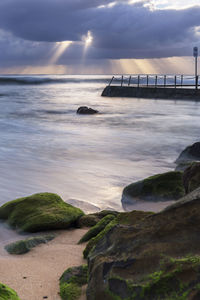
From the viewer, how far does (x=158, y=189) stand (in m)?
6.57

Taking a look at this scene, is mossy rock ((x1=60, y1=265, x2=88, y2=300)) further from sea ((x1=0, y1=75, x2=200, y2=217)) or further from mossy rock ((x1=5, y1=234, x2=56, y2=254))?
sea ((x1=0, y1=75, x2=200, y2=217))

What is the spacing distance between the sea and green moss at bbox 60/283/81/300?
10.0ft

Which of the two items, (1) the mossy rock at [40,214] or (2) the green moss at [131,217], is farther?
(1) the mossy rock at [40,214]

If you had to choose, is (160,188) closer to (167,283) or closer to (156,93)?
(167,283)

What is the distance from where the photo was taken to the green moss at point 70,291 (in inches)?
114

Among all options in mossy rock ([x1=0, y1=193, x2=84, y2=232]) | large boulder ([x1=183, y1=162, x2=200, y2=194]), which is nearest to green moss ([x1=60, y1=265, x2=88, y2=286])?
mossy rock ([x1=0, y1=193, x2=84, y2=232])

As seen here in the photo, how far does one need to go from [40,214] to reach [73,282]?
2170 mm

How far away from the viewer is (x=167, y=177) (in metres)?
6.66

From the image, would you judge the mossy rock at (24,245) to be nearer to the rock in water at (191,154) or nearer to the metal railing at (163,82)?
the rock in water at (191,154)

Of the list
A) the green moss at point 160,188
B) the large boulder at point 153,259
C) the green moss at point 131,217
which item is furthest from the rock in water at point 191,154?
the large boulder at point 153,259

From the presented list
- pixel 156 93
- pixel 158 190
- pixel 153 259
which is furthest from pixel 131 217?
pixel 156 93

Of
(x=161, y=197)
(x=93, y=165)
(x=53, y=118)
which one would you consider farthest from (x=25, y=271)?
(x=53, y=118)

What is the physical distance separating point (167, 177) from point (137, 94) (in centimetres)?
3067

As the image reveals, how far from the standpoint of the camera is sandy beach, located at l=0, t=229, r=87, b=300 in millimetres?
3029
